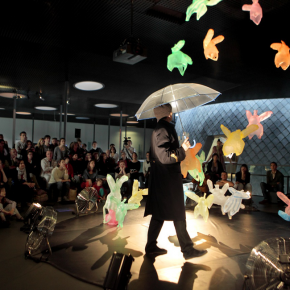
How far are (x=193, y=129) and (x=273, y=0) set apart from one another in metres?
9.12

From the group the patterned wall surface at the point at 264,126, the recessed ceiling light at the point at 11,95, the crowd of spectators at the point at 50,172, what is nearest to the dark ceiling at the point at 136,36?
the patterned wall surface at the point at 264,126

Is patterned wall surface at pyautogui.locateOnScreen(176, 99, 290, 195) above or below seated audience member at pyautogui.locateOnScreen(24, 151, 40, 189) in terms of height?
above

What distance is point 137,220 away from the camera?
4.97 meters

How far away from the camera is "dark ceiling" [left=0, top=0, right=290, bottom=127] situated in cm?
418

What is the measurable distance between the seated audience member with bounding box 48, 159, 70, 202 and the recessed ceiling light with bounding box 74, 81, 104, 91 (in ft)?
9.69

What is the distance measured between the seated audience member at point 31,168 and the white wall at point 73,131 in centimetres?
928

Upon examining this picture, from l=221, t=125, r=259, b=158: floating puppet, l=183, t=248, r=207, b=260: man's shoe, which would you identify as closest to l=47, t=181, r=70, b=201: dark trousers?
l=183, t=248, r=207, b=260: man's shoe

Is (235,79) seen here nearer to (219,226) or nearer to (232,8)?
(232,8)

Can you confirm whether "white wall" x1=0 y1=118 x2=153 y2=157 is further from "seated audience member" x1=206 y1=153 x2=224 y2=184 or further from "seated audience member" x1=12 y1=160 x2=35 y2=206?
"seated audience member" x1=206 y1=153 x2=224 y2=184

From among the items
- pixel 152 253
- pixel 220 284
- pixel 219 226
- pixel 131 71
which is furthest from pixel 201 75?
pixel 220 284

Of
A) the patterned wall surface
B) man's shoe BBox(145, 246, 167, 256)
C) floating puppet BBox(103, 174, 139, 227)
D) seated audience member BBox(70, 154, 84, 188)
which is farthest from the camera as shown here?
the patterned wall surface

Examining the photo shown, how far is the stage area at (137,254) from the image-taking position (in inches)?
95.8

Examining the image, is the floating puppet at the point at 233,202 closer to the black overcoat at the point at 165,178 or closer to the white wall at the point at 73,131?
the black overcoat at the point at 165,178

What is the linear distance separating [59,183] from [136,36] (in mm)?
3802
